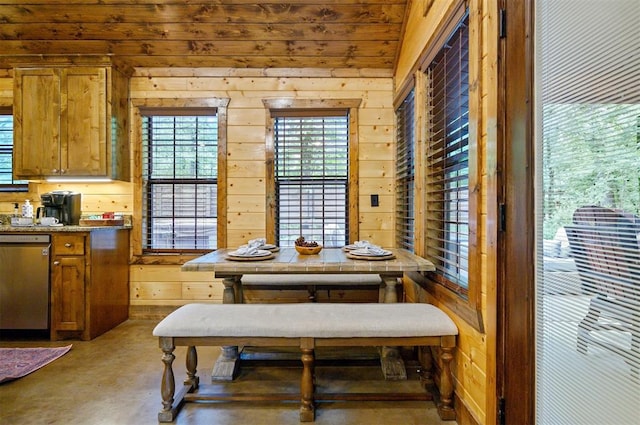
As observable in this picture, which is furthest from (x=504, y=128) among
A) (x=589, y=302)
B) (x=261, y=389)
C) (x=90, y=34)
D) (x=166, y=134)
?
(x=90, y=34)

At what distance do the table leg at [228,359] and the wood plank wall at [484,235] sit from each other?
4.93 feet

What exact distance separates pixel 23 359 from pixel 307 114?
3.37 meters

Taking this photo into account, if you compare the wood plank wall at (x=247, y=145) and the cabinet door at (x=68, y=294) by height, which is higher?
the wood plank wall at (x=247, y=145)

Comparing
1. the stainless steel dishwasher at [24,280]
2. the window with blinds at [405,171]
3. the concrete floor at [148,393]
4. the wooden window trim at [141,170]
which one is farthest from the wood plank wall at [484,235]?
the stainless steel dishwasher at [24,280]

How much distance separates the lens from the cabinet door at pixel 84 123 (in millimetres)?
3342

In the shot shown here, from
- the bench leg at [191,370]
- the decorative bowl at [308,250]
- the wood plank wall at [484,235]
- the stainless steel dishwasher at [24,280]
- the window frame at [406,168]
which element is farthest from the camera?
the stainless steel dishwasher at [24,280]

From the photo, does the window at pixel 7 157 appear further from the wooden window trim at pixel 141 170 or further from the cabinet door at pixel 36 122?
the wooden window trim at pixel 141 170

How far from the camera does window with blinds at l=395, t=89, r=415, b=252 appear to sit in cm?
300

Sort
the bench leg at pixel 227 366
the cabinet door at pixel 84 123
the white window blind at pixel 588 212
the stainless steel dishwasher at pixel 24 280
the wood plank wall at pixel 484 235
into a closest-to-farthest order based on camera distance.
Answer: the white window blind at pixel 588 212 < the wood plank wall at pixel 484 235 < the bench leg at pixel 227 366 < the stainless steel dishwasher at pixel 24 280 < the cabinet door at pixel 84 123

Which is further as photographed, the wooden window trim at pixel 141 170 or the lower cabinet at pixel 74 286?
the wooden window trim at pixel 141 170

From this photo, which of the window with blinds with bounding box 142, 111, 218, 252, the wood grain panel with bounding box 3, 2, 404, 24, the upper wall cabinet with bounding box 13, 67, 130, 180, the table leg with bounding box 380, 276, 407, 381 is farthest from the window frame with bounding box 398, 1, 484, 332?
the upper wall cabinet with bounding box 13, 67, 130, 180

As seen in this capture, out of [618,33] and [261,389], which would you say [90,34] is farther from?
[618,33]

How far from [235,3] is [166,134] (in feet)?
5.15

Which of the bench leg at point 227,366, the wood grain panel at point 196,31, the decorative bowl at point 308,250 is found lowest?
the bench leg at point 227,366
